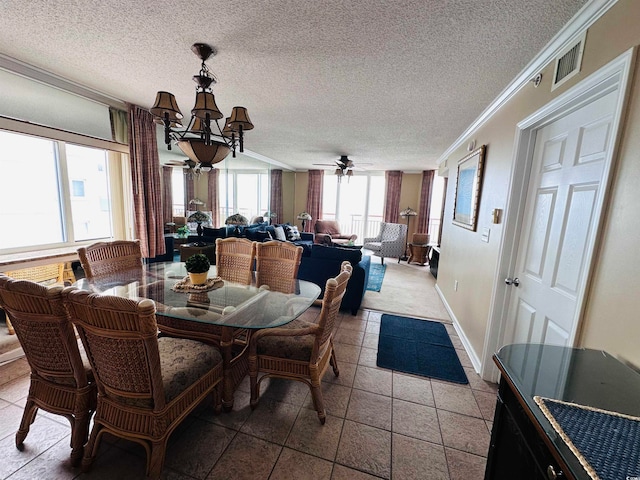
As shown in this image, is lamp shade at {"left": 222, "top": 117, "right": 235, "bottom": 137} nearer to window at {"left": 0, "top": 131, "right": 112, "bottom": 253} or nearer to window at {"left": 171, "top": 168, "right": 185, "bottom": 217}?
window at {"left": 0, "top": 131, "right": 112, "bottom": 253}

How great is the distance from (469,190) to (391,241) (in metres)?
3.94

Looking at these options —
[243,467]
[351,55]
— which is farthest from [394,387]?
[351,55]

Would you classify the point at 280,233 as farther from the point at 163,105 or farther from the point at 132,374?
the point at 132,374

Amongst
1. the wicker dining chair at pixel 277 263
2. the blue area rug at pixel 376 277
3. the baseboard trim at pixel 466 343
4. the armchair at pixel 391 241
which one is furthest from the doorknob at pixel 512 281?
the armchair at pixel 391 241

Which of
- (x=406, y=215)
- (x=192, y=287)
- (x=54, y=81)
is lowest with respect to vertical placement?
(x=192, y=287)

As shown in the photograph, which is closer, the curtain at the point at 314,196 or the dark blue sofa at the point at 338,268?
the dark blue sofa at the point at 338,268

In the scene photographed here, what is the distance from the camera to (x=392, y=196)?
742 centimetres

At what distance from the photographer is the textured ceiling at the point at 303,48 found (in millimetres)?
1395

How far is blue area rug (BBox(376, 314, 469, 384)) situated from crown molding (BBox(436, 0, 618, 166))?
2.33 m

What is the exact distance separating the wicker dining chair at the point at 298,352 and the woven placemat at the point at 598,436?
107 centimetres

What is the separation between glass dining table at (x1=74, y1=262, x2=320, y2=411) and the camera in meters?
1.74

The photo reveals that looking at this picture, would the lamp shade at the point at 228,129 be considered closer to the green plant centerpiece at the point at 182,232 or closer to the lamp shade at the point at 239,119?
the lamp shade at the point at 239,119

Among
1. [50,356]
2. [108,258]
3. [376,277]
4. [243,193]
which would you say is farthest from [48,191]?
[376,277]

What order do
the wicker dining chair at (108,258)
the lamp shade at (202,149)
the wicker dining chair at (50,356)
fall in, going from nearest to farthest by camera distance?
the wicker dining chair at (50,356) < the lamp shade at (202,149) < the wicker dining chair at (108,258)
